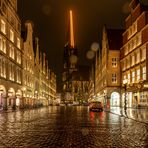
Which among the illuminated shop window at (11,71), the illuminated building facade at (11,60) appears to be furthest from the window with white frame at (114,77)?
the illuminated shop window at (11,71)

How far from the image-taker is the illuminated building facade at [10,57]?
5212 centimetres

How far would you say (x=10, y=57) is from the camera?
57938 millimetres

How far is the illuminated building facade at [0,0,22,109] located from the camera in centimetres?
5212

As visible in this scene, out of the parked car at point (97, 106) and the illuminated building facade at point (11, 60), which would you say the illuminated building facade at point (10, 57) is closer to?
the illuminated building facade at point (11, 60)

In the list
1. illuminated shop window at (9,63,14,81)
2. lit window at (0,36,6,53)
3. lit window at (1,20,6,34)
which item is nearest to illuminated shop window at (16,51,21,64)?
illuminated shop window at (9,63,14,81)

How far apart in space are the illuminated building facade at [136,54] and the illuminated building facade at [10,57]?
19859 millimetres

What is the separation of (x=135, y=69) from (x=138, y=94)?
16.7 ft

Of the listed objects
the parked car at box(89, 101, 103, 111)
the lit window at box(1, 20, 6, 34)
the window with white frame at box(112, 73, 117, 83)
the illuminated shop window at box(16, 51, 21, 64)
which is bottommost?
the parked car at box(89, 101, 103, 111)

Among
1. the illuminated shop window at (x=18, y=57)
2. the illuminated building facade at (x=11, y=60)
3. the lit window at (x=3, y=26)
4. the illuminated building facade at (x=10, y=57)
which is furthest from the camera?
the illuminated shop window at (x=18, y=57)

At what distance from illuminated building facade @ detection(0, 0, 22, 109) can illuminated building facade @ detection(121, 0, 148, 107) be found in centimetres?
1986

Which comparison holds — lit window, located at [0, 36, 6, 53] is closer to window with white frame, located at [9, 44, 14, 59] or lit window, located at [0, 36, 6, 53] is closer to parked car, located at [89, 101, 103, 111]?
window with white frame, located at [9, 44, 14, 59]

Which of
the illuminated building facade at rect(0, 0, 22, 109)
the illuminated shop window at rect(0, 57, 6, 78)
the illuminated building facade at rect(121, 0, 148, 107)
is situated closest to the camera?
the illuminated shop window at rect(0, 57, 6, 78)

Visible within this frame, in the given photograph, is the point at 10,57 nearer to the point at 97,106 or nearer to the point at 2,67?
the point at 2,67

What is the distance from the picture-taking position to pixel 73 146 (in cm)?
1177
